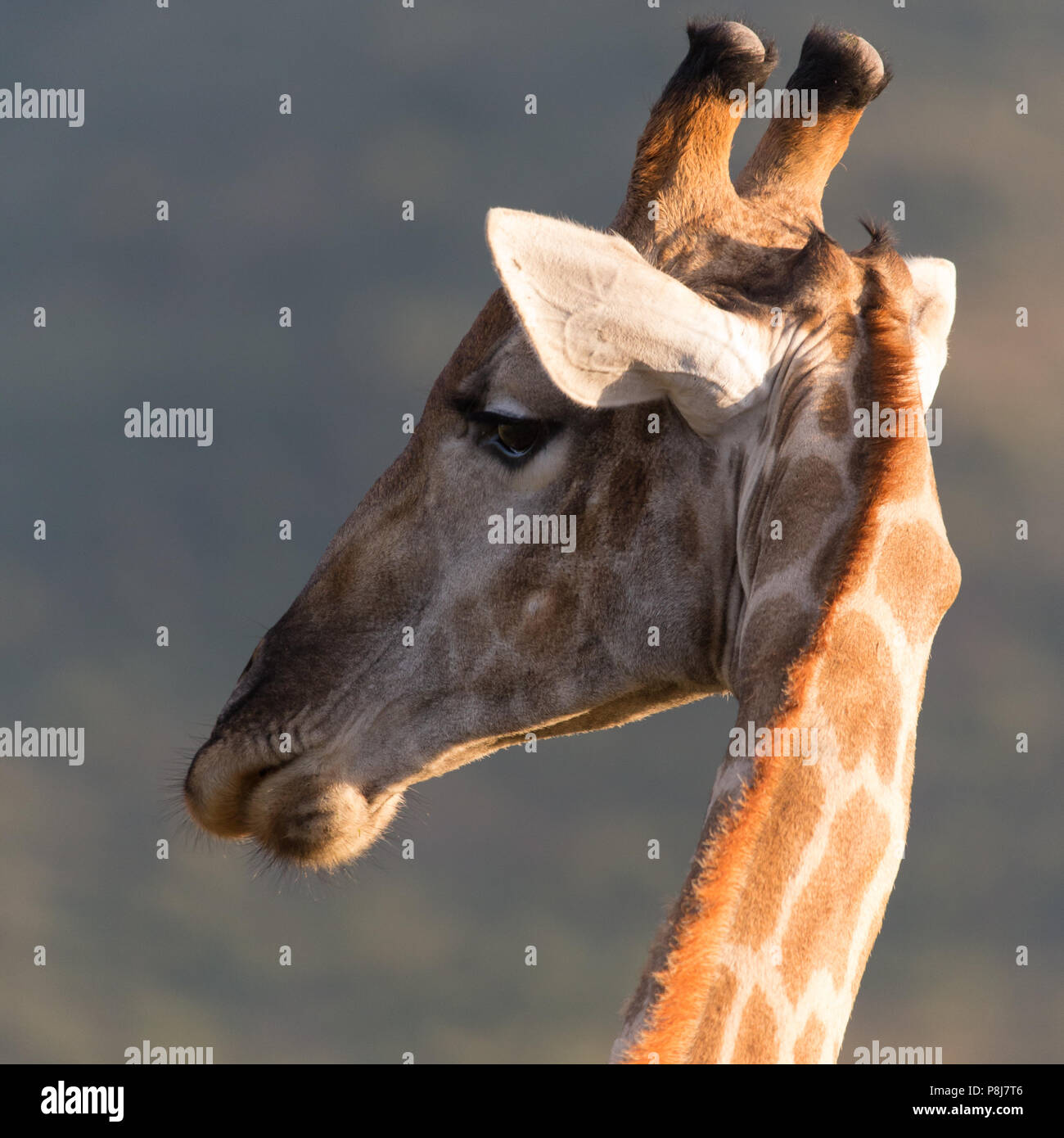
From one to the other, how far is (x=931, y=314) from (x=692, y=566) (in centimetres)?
113

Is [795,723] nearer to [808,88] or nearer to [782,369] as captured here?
[782,369]

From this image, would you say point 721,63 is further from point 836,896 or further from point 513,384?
point 836,896

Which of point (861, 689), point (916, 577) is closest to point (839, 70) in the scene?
point (916, 577)

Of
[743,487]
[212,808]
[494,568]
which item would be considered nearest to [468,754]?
[494,568]

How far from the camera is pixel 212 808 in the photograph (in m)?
3.98

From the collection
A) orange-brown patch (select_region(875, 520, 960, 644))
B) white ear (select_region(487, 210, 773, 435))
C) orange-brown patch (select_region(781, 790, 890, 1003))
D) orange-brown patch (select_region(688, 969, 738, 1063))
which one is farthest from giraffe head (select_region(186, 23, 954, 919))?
orange-brown patch (select_region(688, 969, 738, 1063))

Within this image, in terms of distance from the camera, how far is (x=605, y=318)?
275 centimetres

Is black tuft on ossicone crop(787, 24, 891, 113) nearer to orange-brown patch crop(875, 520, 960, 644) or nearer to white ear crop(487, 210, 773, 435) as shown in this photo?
white ear crop(487, 210, 773, 435)

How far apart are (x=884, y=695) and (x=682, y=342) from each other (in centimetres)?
86

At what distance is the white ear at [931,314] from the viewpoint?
353cm

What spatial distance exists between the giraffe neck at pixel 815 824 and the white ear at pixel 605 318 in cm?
45

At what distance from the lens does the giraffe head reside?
2879 mm

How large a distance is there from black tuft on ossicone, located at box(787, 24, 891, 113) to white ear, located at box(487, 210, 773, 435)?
60.7 inches

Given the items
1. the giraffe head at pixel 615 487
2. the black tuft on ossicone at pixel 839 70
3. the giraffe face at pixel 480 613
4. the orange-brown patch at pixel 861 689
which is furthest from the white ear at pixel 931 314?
the orange-brown patch at pixel 861 689
